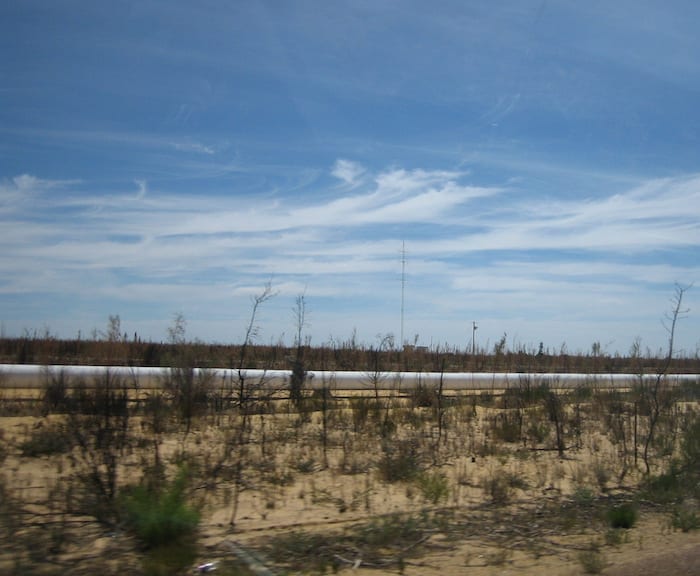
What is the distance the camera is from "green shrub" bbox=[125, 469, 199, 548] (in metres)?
7.77

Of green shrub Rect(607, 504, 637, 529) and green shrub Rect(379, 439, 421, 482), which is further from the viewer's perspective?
green shrub Rect(379, 439, 421, 482)

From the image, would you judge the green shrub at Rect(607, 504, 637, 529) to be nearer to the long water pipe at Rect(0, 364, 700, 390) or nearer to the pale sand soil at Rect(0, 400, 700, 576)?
the pale sand soil at Rect(0, 400, 700, 576)

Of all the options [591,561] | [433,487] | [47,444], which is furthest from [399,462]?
[47,444]

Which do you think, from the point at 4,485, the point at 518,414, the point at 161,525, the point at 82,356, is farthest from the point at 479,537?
the point at 82,356

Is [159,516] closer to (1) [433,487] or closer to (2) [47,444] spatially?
(2) [47,444]

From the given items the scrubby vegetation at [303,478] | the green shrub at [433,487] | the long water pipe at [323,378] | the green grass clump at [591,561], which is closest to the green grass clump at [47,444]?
the scrubby vegetation at [303,478]

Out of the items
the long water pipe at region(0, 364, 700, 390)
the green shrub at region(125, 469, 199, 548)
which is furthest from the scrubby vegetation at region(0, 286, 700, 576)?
the long water pipe at region(0, 364, 700, 390)

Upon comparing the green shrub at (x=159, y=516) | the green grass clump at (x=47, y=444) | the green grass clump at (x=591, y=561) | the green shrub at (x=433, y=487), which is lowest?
the green grass clump at (x=591, y=561)

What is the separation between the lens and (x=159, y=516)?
25.8 ft

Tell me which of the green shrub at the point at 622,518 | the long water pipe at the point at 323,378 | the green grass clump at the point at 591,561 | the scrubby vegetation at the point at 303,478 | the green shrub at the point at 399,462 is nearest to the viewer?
the green grass clump at the point at 591,561

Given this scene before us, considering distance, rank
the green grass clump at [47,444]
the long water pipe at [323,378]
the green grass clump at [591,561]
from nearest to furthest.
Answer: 1. the green grass clump at [591,561]
2. the green grass clump at [47,444]
3. the long water pipe at [323,378]

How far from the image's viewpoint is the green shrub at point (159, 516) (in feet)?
25.5

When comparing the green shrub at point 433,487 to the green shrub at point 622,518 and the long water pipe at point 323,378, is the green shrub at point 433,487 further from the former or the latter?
the long water pipe at point 323,378

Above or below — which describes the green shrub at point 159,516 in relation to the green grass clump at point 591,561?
above
